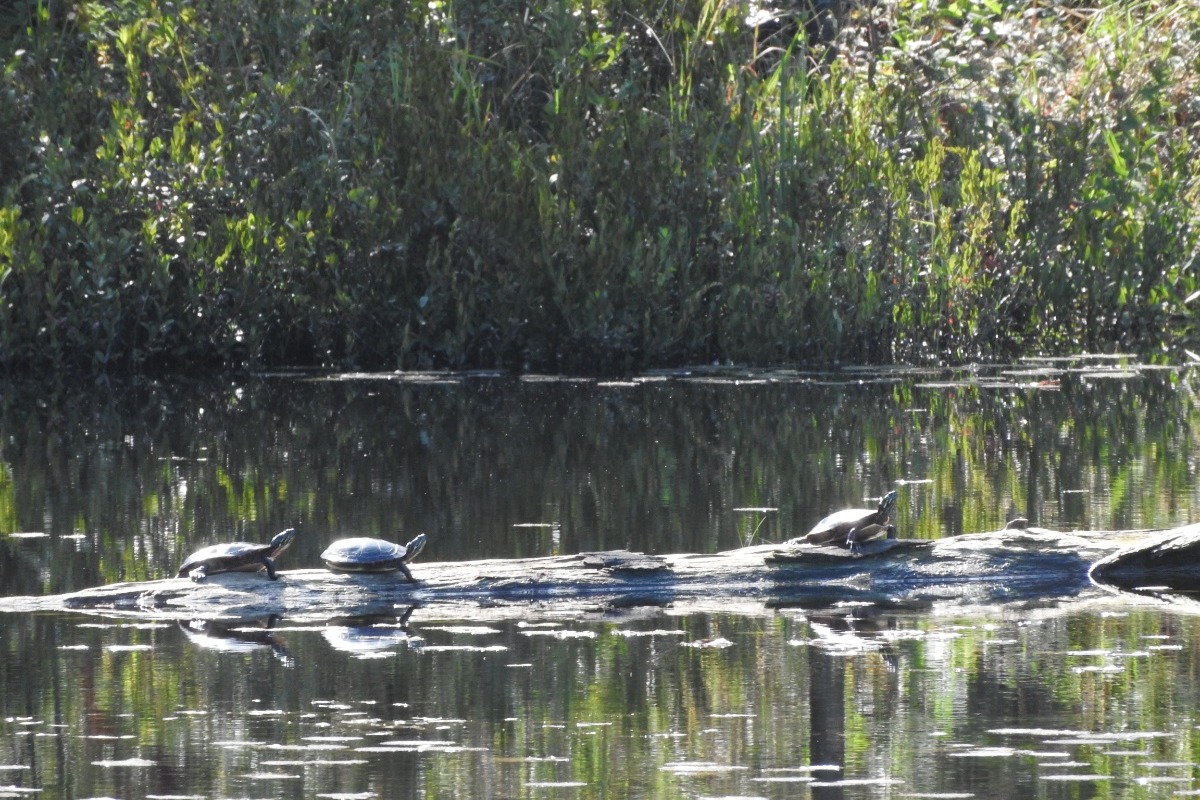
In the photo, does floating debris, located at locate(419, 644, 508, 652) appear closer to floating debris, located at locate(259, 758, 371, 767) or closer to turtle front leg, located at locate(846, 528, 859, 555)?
floating debris, located at locate(259, 758, 371, 767)

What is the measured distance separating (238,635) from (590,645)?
1.03 metres

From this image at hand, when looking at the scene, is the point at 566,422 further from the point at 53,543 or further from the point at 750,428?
the point at 53,543

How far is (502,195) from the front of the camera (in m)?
14.1

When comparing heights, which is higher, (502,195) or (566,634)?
(502,195)

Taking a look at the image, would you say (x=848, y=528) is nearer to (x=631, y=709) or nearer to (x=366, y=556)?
(x=366, y=556)

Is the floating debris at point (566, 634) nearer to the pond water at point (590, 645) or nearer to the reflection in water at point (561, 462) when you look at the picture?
the pond water at point (590, 645)

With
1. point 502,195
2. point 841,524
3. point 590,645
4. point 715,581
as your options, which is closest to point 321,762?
point 590,645

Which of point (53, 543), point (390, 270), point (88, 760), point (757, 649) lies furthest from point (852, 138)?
point (88, 760)

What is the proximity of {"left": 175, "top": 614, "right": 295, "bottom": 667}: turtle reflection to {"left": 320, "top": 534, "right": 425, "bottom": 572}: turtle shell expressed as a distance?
0.28 meters

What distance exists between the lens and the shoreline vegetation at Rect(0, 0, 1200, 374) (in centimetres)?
1397

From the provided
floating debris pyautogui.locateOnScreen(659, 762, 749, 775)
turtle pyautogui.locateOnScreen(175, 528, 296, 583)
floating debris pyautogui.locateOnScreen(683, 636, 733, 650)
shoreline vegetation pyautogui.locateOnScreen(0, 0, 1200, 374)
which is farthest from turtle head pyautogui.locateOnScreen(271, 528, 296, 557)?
shoreline vegetation pyautogui.locateOnScreen(0, 0, 1200, 374)

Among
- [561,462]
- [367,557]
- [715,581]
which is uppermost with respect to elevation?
[561,462]

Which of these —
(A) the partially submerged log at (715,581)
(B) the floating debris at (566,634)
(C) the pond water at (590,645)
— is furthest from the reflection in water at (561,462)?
(B) the floating debris at (566,634)

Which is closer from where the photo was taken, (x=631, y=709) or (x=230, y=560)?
(x=631, y=709)
